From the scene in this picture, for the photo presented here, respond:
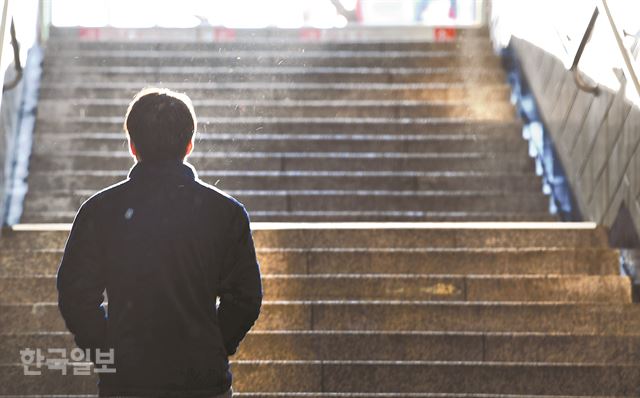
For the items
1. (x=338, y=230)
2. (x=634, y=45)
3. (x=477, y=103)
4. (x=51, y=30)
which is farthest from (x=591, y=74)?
(x=51, y=30)

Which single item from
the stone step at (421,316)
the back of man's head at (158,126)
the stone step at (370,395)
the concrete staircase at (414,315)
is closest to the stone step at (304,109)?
the concrete staircase at (414,315)

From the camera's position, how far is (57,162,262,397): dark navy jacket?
2.84 m

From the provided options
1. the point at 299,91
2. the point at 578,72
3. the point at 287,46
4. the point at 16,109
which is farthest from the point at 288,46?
the point at 578,72

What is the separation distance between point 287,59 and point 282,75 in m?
0.45

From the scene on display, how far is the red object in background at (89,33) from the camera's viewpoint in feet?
33.9

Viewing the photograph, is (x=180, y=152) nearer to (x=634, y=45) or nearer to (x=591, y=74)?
(x=634, y=45)

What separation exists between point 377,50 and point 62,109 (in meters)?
2.61

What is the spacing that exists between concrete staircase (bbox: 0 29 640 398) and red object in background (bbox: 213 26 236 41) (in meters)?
0.26

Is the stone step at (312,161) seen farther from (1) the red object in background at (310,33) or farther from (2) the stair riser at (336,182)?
(1) the red object in background at (310,33)

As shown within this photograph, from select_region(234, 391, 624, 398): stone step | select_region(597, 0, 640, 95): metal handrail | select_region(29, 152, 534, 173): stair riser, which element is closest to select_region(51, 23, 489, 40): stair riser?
select_region(29, 152, 534, 173): stair riser

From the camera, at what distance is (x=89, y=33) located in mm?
10516

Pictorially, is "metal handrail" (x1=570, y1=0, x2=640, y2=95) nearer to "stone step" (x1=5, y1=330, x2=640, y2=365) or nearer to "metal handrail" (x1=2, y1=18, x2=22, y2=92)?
"stone step" (x1=5, y1=330, x2=640, y2=365)

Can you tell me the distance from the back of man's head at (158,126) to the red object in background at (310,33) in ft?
24.9

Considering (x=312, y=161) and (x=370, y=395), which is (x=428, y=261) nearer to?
(x=370, y=395)
